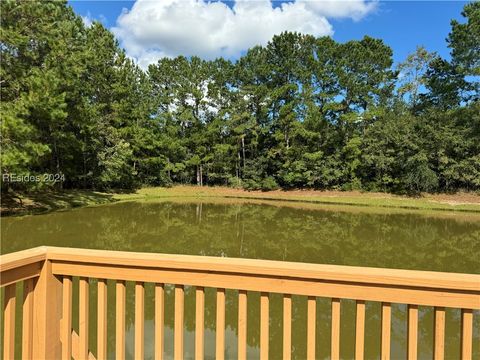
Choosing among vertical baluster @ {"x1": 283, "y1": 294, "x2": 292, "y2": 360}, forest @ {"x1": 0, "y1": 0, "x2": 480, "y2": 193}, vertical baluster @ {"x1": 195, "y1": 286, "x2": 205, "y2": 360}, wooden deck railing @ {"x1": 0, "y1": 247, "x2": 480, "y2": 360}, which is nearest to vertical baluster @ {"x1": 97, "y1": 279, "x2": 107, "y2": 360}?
wooden deck railing @ {"x1": 0, "y1": 247, "x2": 480, "y2": 360}

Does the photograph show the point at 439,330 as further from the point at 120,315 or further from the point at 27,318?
the point at 27,318

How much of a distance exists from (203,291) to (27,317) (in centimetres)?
88

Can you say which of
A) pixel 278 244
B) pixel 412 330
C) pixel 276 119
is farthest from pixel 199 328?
pixel 276 119

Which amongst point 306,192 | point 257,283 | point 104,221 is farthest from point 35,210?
point 306,192

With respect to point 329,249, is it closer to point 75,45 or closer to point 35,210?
point 35,210

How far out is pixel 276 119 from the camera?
28.3 m

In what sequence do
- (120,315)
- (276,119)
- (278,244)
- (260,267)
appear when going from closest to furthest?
(260,267)
(120,315)
(278,244)
(276,119)

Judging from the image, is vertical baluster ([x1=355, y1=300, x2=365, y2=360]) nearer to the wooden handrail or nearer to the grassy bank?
the wooden handrail

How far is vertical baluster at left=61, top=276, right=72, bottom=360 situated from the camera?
69.4 inches

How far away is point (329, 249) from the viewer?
8859mm

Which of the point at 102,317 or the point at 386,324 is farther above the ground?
the point at 386,324

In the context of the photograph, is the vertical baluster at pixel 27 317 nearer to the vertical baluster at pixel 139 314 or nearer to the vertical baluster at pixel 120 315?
the vertical baluster at pixel 120 315

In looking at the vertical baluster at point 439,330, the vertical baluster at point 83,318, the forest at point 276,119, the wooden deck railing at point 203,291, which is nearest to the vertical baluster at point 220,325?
the wooden deck railing at point 203,291

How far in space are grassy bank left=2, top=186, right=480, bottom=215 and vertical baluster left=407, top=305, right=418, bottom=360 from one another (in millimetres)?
14706
